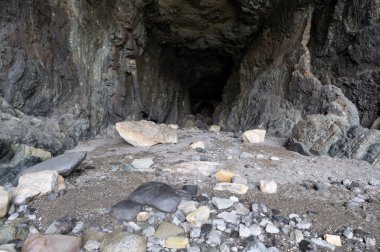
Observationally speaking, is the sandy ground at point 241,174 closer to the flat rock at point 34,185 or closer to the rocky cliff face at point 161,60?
the flat rock at point 34,185

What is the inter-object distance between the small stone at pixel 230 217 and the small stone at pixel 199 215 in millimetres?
99

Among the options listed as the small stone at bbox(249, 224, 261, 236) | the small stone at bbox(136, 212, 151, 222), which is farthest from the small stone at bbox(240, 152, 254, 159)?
the small stone at bbox(136, 212, 151, 222)

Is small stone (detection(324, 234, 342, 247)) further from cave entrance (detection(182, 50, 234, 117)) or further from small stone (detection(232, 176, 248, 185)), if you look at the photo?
cave entrance (detection(182, 50, 234, 117))

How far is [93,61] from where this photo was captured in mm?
6547

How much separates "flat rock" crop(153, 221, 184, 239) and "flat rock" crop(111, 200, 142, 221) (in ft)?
0.90

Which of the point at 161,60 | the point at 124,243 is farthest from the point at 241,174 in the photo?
the point at 161,60

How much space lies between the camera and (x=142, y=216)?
94.5 inches

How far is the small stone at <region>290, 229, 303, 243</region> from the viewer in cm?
214

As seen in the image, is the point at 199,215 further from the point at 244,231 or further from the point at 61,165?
the point at 61,165

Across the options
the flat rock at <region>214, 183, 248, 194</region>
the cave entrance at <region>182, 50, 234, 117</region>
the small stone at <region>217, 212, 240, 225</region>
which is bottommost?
the small stone at <region>217, 212, 240, 225</region>

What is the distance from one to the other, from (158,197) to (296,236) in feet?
3.58

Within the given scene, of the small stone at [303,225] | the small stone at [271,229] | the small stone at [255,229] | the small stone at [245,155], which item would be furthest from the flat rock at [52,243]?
the small stone at [245,155]

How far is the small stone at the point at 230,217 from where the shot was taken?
93.1 inches

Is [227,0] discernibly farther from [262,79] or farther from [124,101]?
[124,101]
